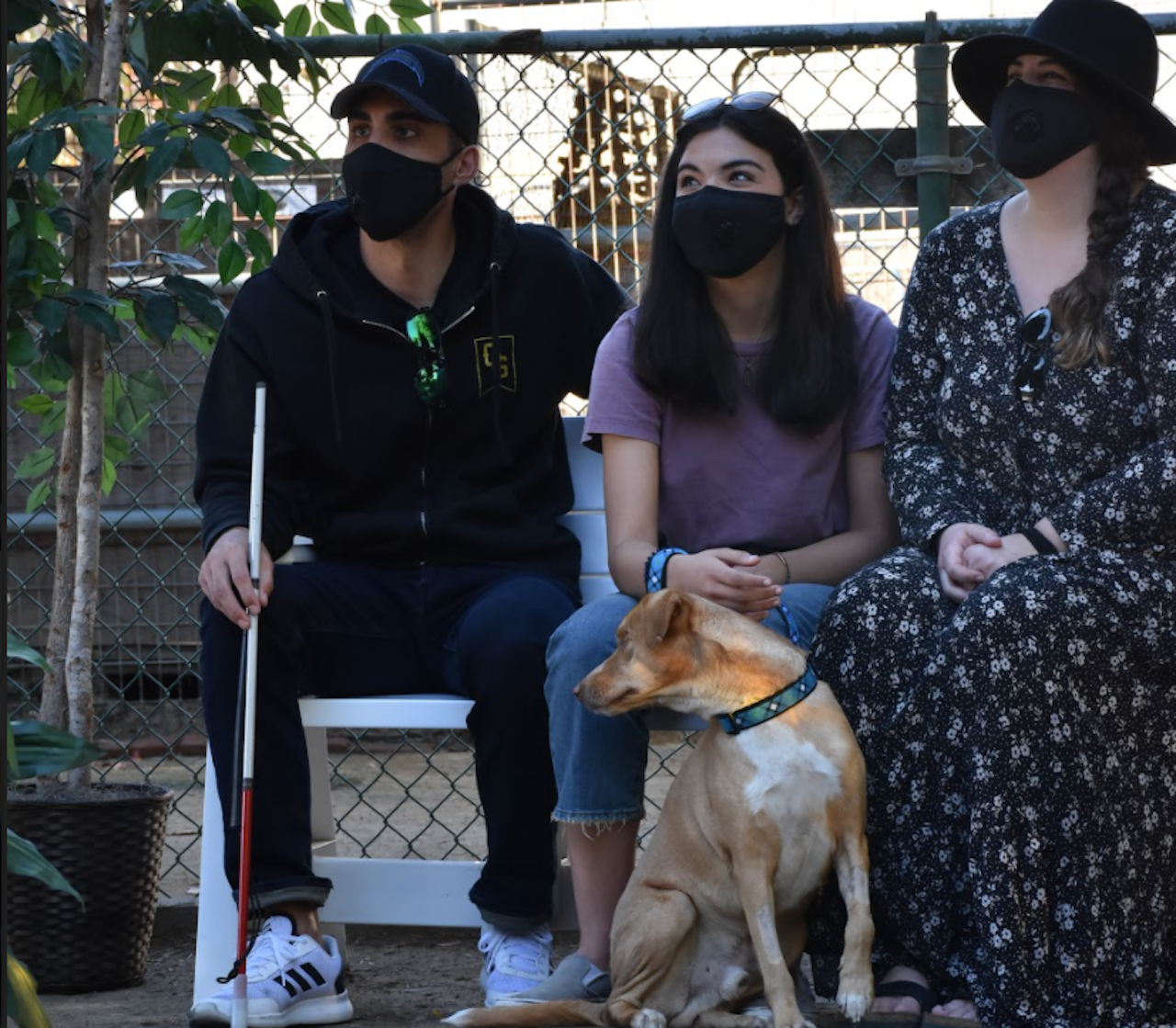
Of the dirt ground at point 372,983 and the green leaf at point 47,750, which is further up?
the green leaf at point 47,750

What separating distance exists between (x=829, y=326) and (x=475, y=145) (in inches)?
35.7

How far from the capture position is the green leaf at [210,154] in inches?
140

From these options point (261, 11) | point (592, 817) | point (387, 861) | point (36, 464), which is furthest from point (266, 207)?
point (592, 817)

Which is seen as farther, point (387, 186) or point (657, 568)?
point (387, 186)

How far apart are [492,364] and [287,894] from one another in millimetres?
1154

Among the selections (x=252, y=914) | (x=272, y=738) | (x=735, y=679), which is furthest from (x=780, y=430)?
(x=252, y=914)

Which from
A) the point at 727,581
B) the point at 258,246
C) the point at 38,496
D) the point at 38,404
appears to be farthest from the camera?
the point at 38,496

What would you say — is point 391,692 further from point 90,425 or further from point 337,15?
point 337,15

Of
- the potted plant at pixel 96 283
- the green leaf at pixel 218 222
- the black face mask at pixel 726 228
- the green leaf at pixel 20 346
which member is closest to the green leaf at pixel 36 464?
the potted plant at pixel 96 283

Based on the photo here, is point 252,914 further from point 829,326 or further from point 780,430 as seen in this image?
point 829,326

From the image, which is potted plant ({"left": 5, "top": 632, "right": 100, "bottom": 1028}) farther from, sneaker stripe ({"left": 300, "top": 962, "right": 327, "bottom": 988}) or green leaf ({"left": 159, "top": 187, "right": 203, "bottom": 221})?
green leaf ({"left": 159, "top": 187, "right": 203, "bottom": 221})

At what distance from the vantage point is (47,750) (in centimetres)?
174

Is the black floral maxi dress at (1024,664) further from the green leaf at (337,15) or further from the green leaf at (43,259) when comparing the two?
the green leaf at (43,259)

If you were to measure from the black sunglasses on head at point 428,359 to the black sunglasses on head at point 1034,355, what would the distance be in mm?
1178
